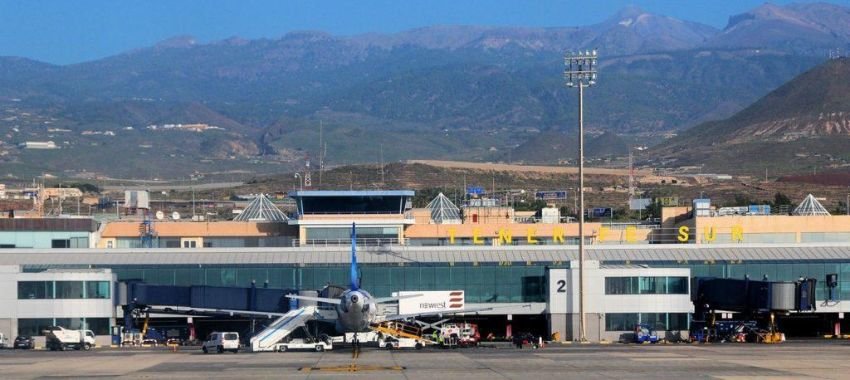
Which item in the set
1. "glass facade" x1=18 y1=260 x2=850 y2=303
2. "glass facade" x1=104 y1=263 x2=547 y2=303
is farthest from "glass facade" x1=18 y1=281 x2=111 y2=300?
"glass facade" x1=104 y1=263 x2=547 y2=303

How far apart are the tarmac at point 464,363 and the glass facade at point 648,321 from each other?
8.84 metres

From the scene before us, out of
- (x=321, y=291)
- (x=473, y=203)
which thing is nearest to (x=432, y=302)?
(x=321, y=291)

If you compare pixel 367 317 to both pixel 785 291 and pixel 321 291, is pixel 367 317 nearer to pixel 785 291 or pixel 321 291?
pixel 321 291

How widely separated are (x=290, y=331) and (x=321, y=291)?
28.7 ft

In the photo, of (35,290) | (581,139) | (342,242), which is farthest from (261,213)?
(581,139)

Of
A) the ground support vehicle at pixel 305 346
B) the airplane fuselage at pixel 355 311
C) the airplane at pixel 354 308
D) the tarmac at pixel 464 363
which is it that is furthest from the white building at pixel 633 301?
the ground support vehicle at pixel 305 346

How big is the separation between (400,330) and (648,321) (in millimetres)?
18641

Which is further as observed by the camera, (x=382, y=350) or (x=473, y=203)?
(x=473, y=203)

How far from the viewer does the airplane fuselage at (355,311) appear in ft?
321

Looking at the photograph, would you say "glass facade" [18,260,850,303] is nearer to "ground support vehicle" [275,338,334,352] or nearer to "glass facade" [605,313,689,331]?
"glass facade" [605,313,689,331]

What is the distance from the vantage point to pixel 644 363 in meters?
84.1

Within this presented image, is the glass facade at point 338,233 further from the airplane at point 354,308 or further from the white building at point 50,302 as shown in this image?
the airplane at point 354,308

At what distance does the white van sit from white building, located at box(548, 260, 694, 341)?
26164 mm

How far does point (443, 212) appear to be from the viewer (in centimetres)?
16725
